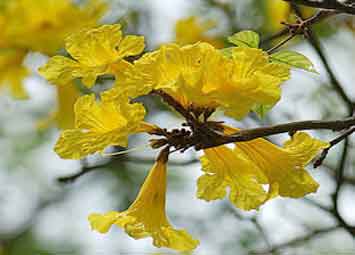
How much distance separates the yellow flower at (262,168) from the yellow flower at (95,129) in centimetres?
9

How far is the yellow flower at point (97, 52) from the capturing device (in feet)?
2.63

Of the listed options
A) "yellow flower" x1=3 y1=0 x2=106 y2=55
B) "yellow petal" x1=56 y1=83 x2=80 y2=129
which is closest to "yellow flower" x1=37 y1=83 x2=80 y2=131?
"yellow petal" x1=56 y1=83 x2=80 y2=129

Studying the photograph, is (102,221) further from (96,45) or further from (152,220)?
(96,45)

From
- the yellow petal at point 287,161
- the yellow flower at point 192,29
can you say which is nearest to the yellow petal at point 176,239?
the yellow petal at point 287,161

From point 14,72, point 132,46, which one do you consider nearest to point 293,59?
point 132,46

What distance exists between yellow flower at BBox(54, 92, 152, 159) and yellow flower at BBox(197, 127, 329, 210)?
92mm

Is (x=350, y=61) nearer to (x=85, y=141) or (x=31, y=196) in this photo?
(x=31, y=196)

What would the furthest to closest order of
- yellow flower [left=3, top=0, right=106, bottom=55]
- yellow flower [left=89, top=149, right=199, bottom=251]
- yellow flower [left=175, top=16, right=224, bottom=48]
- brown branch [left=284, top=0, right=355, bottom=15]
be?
yellow flower [left=175, top=16, right=224, bottom=48], yellow flower [left=3, top=0, right=106, bottom=55], yellow flower [left=89, top=149, right=199, bottom=251], brown branch [left=284, top=0, right=355, bottom=15]

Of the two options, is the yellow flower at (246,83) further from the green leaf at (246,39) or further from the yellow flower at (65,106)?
the yellow flower at (65,106)

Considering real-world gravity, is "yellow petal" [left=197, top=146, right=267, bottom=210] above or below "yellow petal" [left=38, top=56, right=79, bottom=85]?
below

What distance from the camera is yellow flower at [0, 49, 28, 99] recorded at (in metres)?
1.83

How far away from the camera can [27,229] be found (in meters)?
2.48

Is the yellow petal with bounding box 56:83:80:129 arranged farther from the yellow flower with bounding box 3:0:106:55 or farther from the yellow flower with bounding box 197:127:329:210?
the yellow flower with bounding box 197:127:329:210

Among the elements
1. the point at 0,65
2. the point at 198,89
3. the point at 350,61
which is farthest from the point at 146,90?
the point at 350,61
